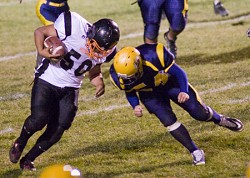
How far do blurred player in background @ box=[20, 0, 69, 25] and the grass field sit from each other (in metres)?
0.96

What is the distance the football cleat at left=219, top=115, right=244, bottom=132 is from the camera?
272 inches

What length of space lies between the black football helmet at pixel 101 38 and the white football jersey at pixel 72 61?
0.28 feet

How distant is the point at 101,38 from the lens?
19.9 ft

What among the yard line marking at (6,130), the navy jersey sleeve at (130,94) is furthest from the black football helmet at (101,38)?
the yard line marking at (6,130)

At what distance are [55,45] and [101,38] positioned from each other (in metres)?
0.35

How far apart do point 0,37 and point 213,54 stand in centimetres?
397

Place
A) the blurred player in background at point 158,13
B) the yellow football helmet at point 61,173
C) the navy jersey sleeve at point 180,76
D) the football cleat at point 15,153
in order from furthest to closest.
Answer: the blurred player in background at point 158,13 → the football cleat at point 15,153 → the navy jersey sleeve at point 180,76 → the yellow football helmet at point 61,173

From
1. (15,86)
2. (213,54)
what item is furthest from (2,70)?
(213,54)

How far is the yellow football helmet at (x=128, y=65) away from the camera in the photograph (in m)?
6.12

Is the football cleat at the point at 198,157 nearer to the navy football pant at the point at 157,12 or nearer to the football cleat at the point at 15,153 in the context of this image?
the football cleat at the point at 15,153

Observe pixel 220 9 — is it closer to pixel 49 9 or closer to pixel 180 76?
pixel 49 9

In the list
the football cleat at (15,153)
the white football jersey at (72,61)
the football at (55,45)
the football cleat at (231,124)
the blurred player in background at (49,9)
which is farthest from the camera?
the blurred player in background at (49,9)

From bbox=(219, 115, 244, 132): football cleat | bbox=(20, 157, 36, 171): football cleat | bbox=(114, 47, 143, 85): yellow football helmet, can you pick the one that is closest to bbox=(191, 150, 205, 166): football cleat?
bbox=(219, 115, 244, 132): football cleat

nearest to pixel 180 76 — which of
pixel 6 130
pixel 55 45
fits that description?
pixel 55 45
